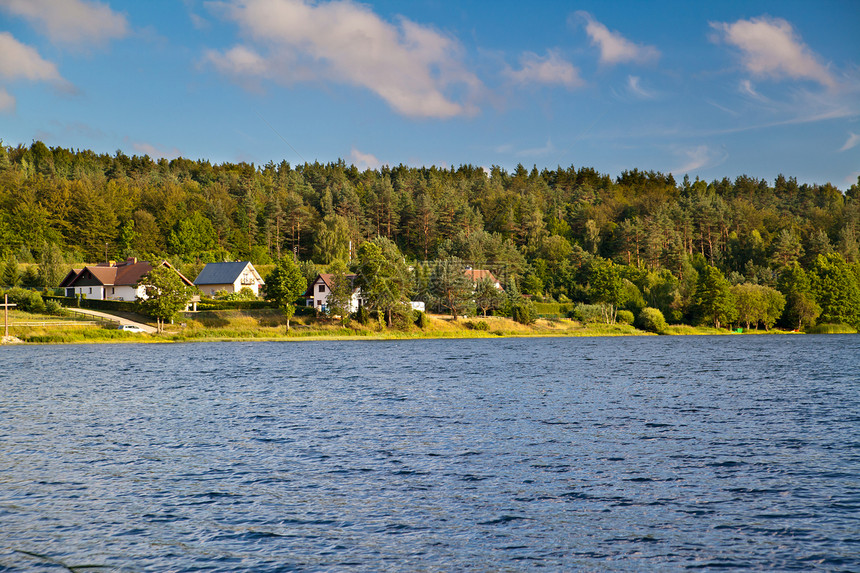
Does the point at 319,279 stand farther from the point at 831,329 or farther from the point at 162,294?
the point at 831,329

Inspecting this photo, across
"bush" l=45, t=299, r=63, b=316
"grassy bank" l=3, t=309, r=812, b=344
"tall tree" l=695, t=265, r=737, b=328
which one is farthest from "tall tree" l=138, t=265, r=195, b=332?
"tall tree" l=695, t=265, r=737, b=328

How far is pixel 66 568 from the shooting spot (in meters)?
12.1

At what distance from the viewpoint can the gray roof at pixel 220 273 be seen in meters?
134

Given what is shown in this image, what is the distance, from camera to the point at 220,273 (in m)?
136

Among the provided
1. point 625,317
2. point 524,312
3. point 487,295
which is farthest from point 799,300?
point 487,295

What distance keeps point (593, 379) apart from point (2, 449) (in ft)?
111

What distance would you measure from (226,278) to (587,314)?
71.5 metres

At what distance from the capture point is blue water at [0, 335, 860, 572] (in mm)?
12898

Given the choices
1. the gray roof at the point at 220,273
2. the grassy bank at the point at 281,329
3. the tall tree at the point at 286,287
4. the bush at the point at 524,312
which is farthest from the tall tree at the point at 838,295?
the gray roof at the point at 220,273

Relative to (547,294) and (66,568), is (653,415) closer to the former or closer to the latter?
(66,568)

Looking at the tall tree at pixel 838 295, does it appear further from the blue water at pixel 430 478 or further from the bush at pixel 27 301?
the bush at pixel 27 301

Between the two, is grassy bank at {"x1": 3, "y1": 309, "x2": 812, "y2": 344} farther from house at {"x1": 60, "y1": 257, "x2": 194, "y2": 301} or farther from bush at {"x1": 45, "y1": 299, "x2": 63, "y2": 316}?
house at {"x1": 60, "y1": 257, "x2": 194, "y2": 301}

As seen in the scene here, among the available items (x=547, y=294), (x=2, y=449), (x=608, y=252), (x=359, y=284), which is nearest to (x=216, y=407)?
(x=2, y=449)

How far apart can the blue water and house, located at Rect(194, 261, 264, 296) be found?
3703 inches
